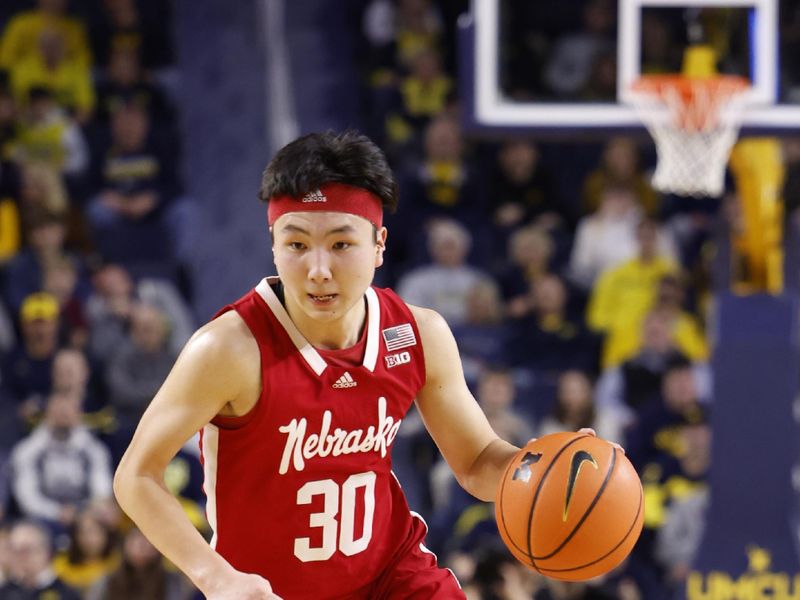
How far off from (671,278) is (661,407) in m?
1.04

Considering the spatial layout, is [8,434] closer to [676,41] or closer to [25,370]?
[25,370]

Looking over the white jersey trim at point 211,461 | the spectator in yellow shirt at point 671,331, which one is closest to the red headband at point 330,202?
the white jersey trim at point 211,461

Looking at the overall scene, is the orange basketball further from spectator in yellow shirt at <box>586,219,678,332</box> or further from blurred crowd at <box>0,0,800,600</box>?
spectator in yellow shirt at <box>586,219,678,332</box>

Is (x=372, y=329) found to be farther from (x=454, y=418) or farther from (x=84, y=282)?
(x=84, y=282)

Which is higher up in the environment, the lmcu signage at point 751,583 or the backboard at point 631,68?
the backboard at point 631,68

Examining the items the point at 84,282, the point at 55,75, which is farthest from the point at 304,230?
the point at 55,75

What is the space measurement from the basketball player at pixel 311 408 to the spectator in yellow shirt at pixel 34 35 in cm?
733

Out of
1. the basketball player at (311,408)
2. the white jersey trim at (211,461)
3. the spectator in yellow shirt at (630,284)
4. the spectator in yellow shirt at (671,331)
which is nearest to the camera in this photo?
the basketball player at (311,408)

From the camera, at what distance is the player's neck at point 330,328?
12.7 feet

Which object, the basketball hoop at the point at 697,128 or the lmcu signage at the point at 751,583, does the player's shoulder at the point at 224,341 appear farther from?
the lmcu signage at the point at 751,583

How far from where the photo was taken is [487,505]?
25.4 ft

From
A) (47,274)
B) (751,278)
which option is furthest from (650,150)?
(47,274)

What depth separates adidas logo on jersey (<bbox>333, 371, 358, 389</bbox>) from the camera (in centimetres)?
383

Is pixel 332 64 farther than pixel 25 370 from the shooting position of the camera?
Yes
